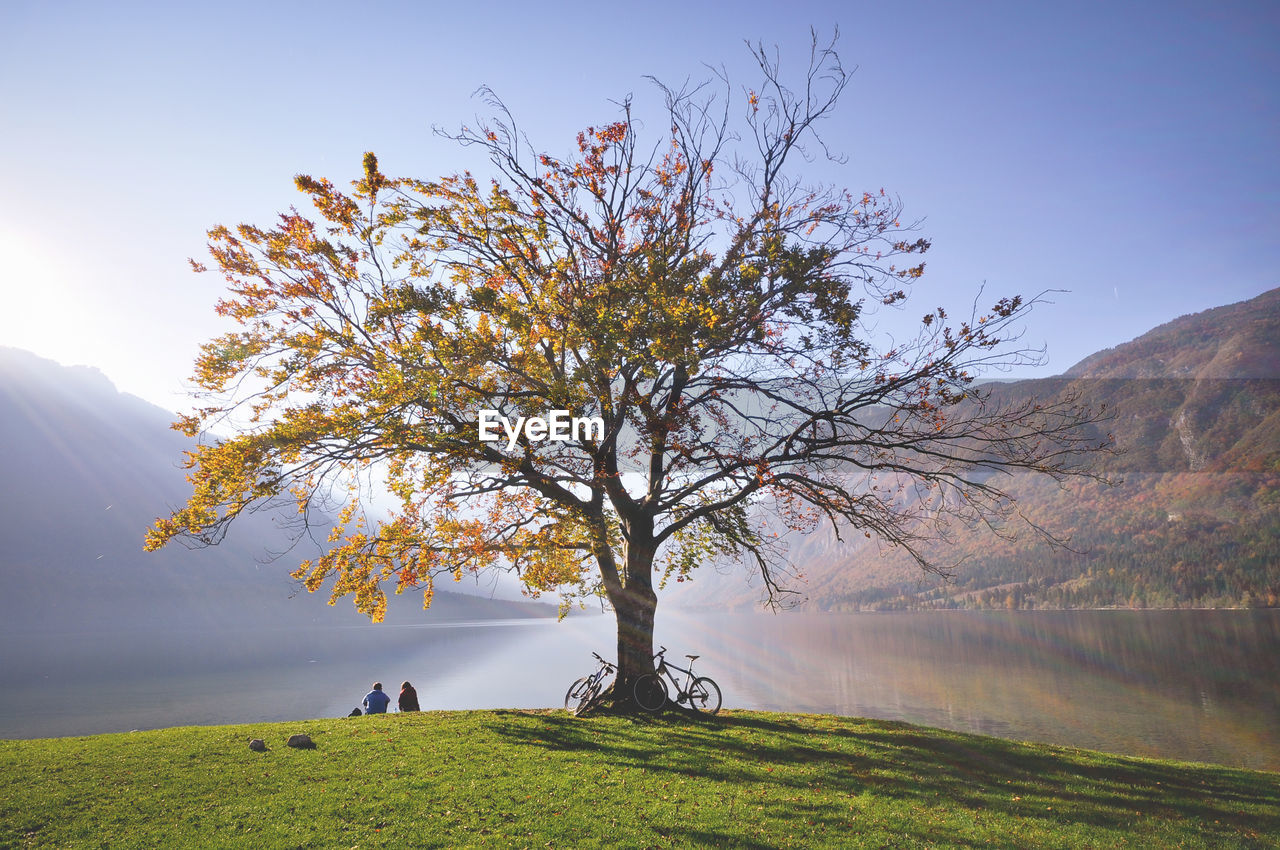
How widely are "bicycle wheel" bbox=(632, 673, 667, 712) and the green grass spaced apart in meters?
2.26

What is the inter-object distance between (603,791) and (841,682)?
77328mm

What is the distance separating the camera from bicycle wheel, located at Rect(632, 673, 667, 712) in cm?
1694

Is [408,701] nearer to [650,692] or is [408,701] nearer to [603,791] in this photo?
[650,692]

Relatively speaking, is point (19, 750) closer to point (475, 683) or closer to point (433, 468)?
point (433, 468)

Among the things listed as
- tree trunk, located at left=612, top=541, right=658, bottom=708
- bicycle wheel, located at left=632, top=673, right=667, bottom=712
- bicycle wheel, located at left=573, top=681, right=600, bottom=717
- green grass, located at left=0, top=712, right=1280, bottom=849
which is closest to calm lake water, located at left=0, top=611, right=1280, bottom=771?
green grass, located at left=0, top=712, right=1280, bottom=849

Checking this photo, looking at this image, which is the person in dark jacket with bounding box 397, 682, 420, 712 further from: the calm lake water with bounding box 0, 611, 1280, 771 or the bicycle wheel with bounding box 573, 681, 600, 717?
the calm lake water with bounding box 0, 611, 1280, 771

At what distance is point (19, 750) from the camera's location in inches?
488

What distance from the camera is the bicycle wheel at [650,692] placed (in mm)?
16938

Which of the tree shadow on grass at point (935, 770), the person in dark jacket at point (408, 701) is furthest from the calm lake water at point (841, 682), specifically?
the person in dark jacket at point (408, 701)

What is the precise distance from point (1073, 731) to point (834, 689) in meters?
30.1
